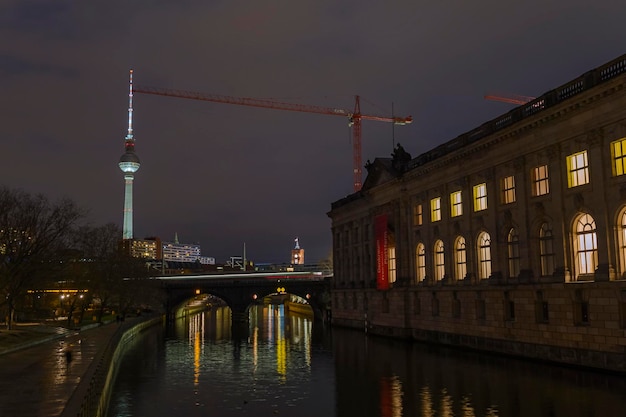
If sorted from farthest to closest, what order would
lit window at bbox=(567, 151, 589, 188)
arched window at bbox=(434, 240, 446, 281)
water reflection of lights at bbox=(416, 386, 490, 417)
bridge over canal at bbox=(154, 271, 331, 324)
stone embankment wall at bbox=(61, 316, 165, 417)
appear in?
bridge over canal at bbox=(154, 271, 331, 324), arched window at bbox=(434, 240, 446, 281), lit window at bbox=(567, 151, 589, 188), water reflection of lights at bbox=(416, 386, 490, 417), stone embankment wall at bbox=(61, 316, 165, 417)

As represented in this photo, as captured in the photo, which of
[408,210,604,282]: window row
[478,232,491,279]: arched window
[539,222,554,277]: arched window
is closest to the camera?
[408,210,604,282]: window row

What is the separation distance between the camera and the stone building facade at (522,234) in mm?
44719

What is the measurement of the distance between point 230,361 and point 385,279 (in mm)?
29249

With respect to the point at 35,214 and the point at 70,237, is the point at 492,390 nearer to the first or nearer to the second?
the point at 35,214

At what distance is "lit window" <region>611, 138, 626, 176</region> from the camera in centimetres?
4400

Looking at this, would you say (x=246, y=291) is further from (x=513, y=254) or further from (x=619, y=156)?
(x=619, y=156)

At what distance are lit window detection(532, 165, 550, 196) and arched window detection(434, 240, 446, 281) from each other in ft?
60.4

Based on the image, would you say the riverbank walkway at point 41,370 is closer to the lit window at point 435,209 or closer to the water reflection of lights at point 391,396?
the water reflection of lights at point 391,396

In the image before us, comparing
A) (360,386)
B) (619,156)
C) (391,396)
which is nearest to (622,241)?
(619,156)

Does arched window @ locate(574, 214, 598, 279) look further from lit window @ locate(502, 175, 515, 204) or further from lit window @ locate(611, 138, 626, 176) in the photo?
lit window @ locate(502, 175, 515, 204)

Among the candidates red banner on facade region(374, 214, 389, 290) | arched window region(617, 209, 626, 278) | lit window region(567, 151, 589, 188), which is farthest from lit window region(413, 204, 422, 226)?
arched window region(617, 209, 626, 278)

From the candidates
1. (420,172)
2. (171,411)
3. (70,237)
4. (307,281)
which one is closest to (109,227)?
(70,237)

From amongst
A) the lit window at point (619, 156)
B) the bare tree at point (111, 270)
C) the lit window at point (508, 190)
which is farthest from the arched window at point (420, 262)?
the bare tree at point (111, 270)

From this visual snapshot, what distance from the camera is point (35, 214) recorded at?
71.9 meters
